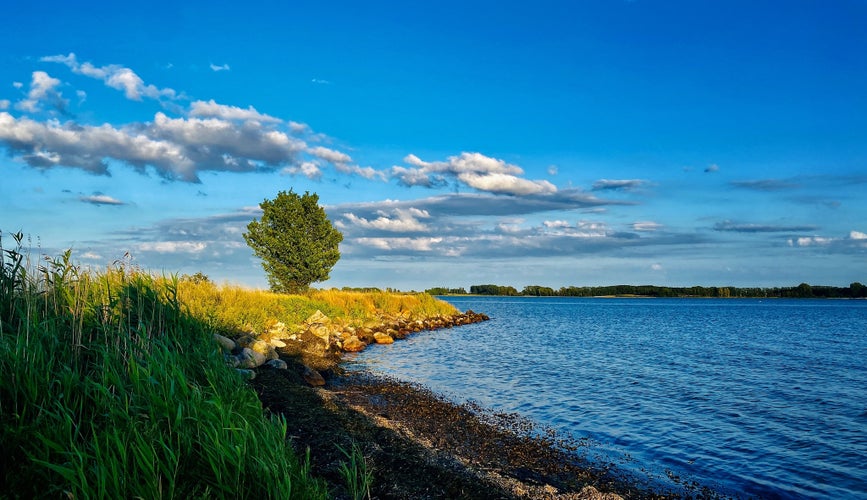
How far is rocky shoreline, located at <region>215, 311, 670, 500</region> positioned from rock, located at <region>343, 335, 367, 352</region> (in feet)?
33.0

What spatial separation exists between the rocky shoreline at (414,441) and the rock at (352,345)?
10.1 metres

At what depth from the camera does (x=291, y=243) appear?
4847cm

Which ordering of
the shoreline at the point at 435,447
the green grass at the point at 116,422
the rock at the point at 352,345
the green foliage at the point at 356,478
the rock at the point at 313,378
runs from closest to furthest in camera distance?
1. the green grass at the point at 116,422
2. the green foliage at the point at 356,478
3. the shoreline at the point at 435,447
4. the rock at the point at 313,378
5. the rock at the point at 352,345

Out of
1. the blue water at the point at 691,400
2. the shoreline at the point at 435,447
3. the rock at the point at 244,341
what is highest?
the rock at the point at 244,341

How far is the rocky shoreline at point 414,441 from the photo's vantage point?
811 centimetres

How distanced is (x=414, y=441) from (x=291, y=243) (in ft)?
132

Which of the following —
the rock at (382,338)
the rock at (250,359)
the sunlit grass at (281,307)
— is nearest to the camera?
the rock at (250,359)

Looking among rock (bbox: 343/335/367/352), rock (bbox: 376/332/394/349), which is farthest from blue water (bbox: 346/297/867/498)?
rock (bbox: 376/332/394/349)

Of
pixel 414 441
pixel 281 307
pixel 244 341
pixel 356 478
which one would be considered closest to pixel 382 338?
pixel 281 307

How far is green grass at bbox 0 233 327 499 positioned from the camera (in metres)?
5.48

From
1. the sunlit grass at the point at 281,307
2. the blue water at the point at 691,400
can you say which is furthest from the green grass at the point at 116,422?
the blue water at the point at 691,400

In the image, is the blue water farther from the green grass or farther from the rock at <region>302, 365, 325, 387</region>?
the green grass

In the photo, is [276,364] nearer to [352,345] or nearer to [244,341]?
[244,341]

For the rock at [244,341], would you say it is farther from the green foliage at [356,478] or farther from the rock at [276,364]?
the green foliage at [356,478]
